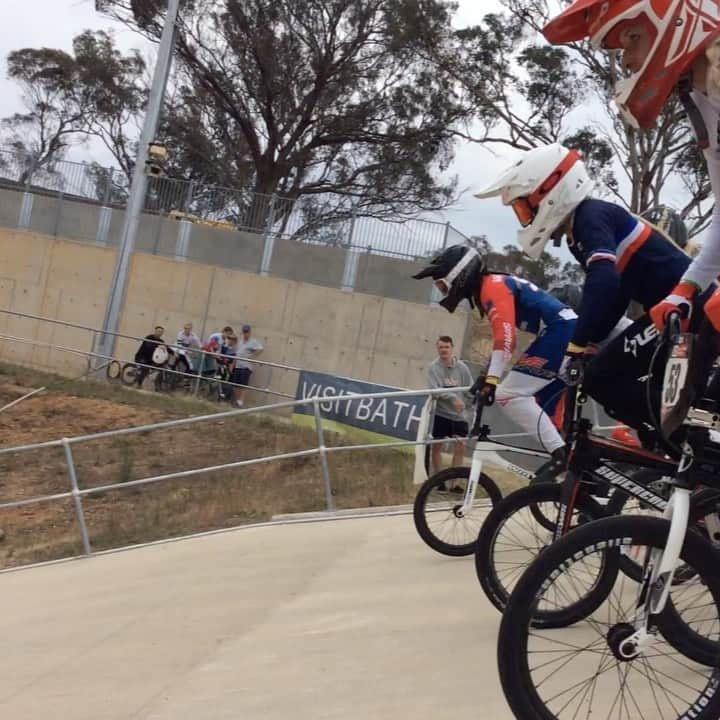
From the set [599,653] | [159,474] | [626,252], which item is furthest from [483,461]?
[159,474]

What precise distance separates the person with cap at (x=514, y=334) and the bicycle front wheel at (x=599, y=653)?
2.10 m

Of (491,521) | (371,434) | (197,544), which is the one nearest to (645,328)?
(491,521)

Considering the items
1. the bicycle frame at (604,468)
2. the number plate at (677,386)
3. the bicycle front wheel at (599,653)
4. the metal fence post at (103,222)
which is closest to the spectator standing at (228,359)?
the metal fence post at (103,222)

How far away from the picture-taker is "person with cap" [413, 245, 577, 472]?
518 cm

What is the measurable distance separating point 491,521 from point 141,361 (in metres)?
15.0

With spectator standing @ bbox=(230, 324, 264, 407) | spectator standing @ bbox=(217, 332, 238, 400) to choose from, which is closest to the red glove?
spectator standing @ bbox=(230, 324, 264, 407)

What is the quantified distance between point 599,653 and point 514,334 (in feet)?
8.88

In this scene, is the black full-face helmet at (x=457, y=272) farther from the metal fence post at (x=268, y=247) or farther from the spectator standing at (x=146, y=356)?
the metal fence post at (x=268, y=247)

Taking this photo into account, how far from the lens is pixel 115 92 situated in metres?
43.1

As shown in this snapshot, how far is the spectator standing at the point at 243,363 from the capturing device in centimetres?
1588

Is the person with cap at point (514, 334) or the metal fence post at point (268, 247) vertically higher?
the metal fence post at point (268, 247)

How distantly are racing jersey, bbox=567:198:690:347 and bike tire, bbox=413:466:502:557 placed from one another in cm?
199

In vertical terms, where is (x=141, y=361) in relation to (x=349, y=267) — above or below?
below

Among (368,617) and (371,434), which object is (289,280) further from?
(368,617)
